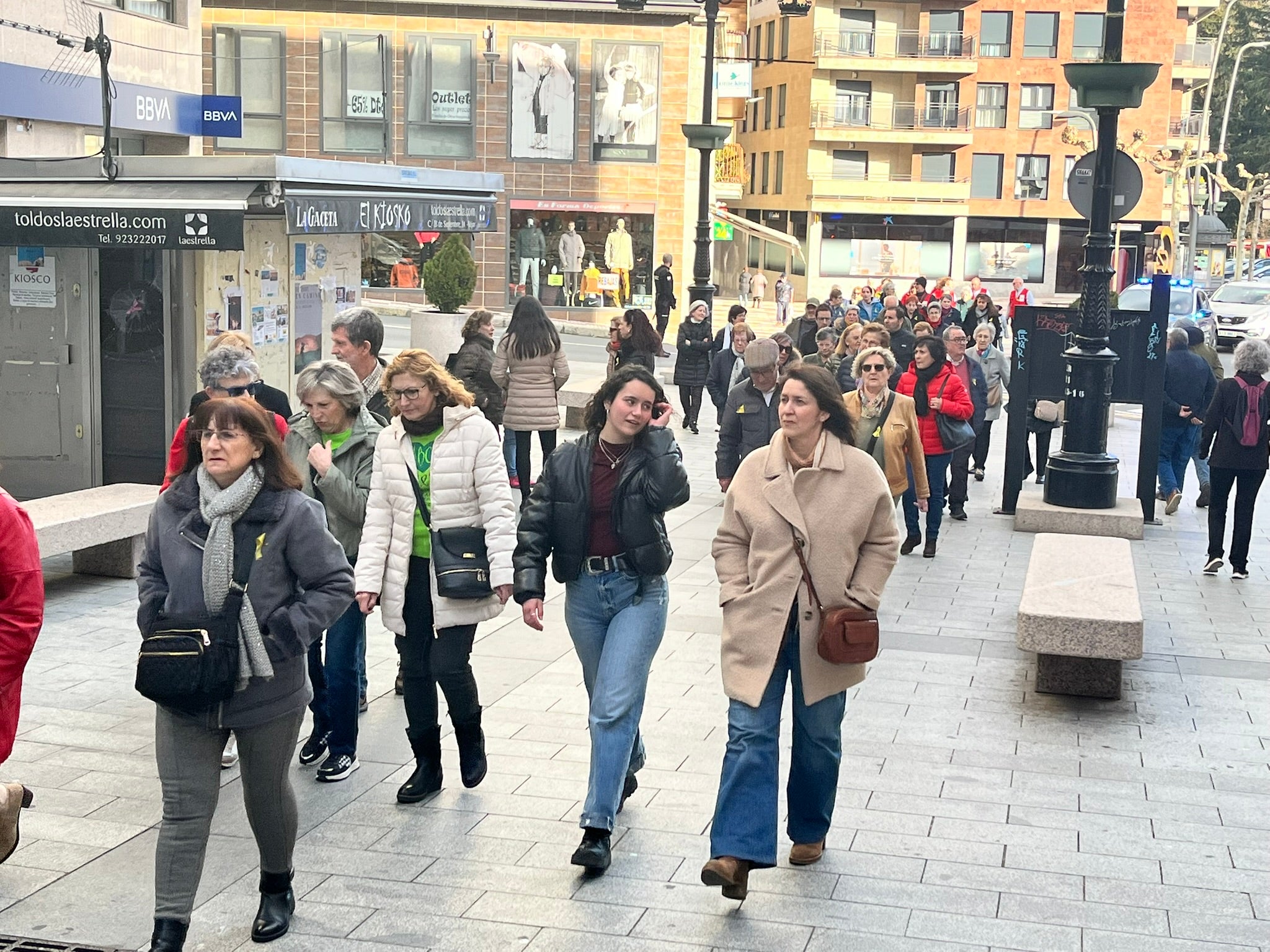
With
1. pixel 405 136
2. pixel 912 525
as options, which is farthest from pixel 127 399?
pixel 405 136

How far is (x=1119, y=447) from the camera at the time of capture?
786 inches

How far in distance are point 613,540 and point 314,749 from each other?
6.52ft

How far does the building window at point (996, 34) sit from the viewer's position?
6531 cm

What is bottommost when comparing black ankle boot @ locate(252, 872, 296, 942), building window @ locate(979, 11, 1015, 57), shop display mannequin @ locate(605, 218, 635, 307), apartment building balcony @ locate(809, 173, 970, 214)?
black ankle boot @ locate(252, 872, 296, 942)

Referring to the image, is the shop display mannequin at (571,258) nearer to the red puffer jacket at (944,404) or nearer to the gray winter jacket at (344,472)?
the red puffer jacket at (944,404)

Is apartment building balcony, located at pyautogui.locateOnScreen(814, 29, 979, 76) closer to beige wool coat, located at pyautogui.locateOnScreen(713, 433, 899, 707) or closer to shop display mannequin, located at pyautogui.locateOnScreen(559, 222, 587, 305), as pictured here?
shop display mannequin, located at pyautogui.locateOnScreen(559, 222, 587, 305)

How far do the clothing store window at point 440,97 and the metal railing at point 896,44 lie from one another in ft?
79.7

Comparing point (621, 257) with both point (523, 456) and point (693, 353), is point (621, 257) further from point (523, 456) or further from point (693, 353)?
point (523, 456)

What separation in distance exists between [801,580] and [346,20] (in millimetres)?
36431

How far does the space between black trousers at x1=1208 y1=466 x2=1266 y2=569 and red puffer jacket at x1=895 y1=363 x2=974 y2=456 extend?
186 centimetres

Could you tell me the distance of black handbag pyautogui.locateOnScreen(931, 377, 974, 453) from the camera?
12.6 meters

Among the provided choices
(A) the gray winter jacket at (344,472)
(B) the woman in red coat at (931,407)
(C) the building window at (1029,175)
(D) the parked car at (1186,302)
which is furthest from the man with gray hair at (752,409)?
(C) the building window at (1029,175)

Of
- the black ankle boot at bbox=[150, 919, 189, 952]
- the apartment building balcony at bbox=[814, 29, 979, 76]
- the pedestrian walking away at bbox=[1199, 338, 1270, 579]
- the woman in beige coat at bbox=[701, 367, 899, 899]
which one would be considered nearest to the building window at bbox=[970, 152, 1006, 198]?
the apartment building balcony at bbox=[814, 29, 979, 76]

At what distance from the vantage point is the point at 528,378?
13703mm
